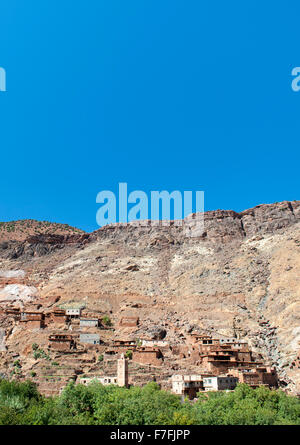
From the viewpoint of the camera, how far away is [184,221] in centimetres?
11462

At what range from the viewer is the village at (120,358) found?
45.6m

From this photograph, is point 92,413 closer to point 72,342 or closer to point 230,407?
point 230,407

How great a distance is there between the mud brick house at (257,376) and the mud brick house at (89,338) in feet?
54.9

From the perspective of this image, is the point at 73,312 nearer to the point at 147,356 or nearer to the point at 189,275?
the point at 147,356

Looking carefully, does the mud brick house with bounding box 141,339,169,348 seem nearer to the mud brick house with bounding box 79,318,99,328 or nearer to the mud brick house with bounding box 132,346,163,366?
the mud brick house with bounding box 132,346,163,366

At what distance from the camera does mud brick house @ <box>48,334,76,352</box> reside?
175ft

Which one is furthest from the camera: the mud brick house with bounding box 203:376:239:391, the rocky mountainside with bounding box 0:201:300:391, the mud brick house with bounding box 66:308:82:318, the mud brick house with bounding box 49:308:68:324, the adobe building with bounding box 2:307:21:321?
the adobe building with bounding box 2:307:21:321

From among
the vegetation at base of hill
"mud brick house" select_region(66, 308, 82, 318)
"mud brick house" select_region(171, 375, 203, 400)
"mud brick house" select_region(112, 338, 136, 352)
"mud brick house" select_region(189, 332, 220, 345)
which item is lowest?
the vegetation at base of hill

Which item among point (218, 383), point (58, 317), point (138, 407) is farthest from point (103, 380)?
point (58, 317)

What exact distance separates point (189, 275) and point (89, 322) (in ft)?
94.6

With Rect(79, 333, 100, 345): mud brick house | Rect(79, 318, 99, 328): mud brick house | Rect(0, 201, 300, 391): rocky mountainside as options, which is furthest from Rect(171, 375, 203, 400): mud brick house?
Rect(79, 318, 99, 328): mud brick house

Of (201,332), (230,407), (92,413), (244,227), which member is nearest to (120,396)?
(92,413)

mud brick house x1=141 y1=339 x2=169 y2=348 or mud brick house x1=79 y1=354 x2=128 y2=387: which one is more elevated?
mud brick house x1=141 y1=339 x2=169 y2=348

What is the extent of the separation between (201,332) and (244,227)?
4950 centimetres
